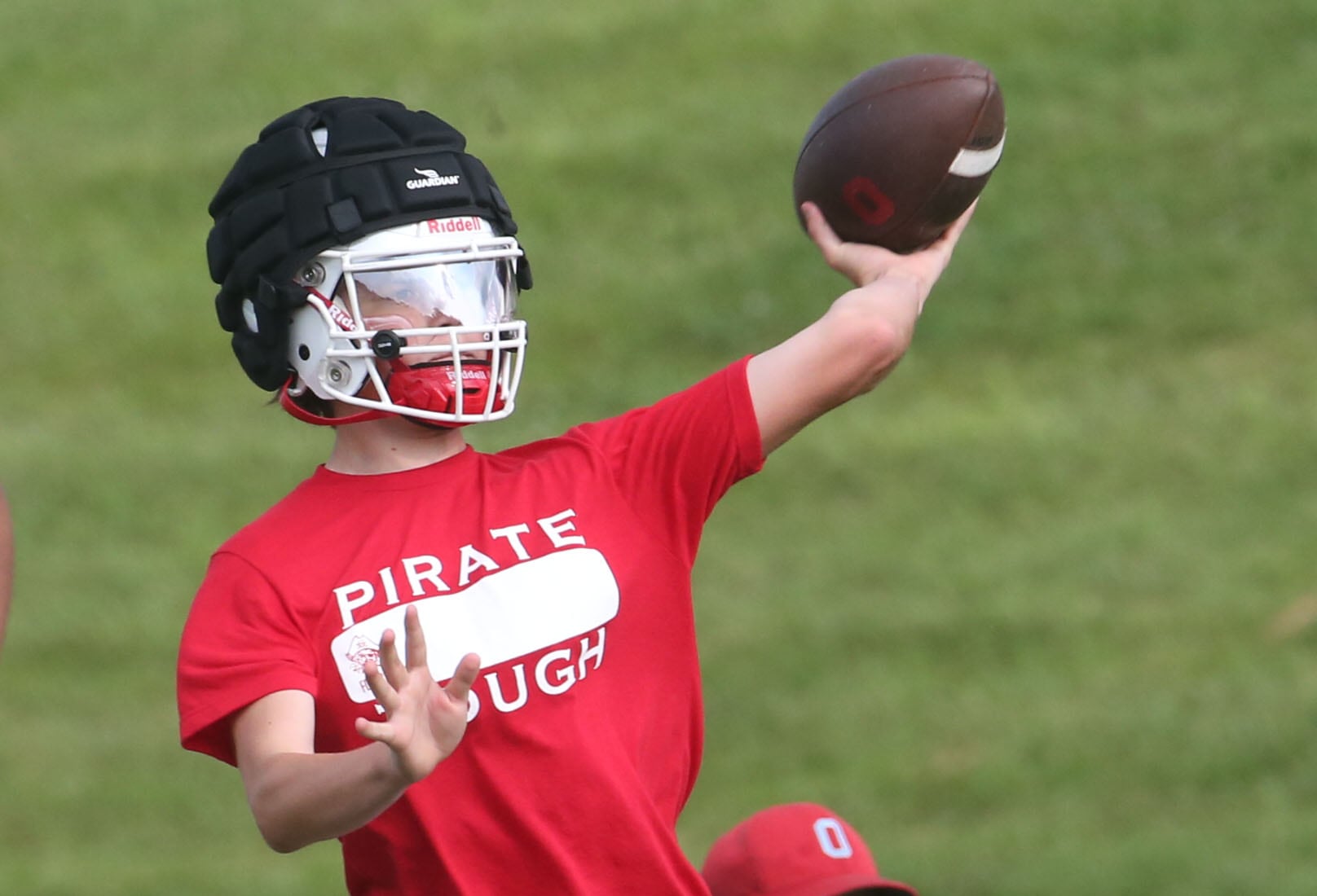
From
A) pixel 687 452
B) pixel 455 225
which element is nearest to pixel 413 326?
pixel 455 225

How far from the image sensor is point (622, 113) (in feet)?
45.9

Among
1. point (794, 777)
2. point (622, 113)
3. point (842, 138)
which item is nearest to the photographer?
point (842, 138)

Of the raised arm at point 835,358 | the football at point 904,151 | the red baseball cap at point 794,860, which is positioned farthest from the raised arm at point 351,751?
the red baseball cap at point 794,860

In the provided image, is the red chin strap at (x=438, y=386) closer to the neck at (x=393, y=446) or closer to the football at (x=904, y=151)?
the neck at (x=393, y=446)

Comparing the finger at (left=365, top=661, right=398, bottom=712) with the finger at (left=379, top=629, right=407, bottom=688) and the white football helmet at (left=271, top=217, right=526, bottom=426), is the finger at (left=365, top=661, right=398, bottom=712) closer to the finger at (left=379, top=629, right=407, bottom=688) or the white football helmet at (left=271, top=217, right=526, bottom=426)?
the finger at (left=379, top=629, right=407, bottom=688)

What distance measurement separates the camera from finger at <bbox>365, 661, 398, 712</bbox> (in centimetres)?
310

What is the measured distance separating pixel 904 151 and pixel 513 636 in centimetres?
132

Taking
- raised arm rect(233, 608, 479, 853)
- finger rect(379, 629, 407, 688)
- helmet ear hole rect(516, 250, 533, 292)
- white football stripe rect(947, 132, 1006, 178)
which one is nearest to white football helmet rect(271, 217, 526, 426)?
helmet ear hole rect(516, 250, 533, 292)

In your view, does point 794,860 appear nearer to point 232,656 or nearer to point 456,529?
point 456,529

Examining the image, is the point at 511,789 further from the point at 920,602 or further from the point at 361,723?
the point at 920,602

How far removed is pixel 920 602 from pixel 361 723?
7.51m

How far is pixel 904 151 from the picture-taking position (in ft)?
13.9

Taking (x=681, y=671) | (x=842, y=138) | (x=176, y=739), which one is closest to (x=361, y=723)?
(x=681, y=671)

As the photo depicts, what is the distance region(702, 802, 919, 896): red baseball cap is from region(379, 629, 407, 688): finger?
179 centimetres
